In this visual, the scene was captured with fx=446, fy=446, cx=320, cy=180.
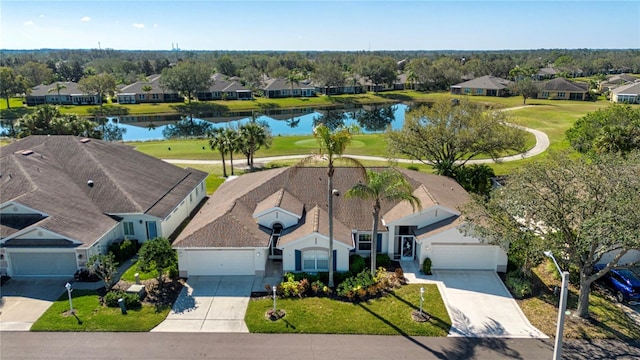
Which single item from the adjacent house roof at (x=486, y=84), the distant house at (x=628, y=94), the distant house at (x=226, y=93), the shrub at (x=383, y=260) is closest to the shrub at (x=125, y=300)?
the shrub at (x=383, y=260)

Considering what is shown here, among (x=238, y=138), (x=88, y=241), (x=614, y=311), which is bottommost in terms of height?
(x=614, y=311)

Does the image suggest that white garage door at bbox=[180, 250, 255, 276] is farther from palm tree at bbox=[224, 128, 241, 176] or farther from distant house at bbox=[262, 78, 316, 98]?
distant house at bbox=[262, 78, 316, 98]

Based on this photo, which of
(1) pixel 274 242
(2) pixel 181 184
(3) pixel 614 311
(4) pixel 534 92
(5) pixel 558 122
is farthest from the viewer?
(4) pixel 534 92

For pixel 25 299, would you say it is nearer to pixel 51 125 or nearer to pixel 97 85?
pixel 51 125

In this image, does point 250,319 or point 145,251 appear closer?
point 250,319

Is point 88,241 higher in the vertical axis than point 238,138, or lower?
lower

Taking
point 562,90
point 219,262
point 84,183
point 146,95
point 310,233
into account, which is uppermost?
point 146,95

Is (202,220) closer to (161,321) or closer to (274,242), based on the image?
(274,242)

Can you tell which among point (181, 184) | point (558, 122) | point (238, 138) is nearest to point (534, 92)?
point (558, 122)

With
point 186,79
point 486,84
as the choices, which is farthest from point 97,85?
point 486,84
